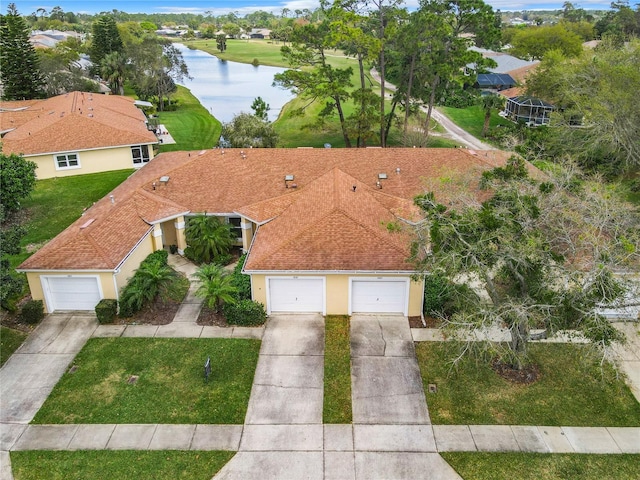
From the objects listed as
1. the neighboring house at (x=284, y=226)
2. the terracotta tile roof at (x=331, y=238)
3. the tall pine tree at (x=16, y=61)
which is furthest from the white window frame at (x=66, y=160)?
the tall pine tree at (x=16, y=61)

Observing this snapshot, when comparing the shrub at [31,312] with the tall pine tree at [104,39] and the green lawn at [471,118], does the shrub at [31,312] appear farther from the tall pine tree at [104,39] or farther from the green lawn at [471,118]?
the tall pine tree at [104,39]

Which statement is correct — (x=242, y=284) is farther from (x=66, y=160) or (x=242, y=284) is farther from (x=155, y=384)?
(x=66, y=160)

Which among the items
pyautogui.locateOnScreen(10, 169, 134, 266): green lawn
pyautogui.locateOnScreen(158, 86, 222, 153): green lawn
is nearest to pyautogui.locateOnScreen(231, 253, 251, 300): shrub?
Result: pyautogui.locateOnScreen(10, 169, 134, 266): green lawn

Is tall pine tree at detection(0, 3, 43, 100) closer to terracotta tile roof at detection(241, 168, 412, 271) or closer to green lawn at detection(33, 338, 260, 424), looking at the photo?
terracotta tile roof at detection(241, 168, 412, 271)

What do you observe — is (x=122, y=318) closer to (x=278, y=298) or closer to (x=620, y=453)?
(x=278, y=298)

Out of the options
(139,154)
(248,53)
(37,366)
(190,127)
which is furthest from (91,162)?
(248,53)
